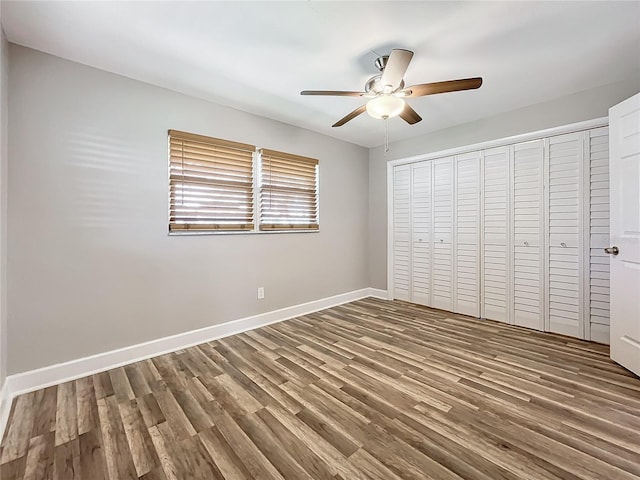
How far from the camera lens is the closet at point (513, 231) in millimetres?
2795

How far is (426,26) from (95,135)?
8.60 ft

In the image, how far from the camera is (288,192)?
3598 millimetres

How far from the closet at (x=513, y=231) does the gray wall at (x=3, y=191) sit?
4.10m

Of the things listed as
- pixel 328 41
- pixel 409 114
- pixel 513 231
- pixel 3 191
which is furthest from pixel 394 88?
pixel 3 191

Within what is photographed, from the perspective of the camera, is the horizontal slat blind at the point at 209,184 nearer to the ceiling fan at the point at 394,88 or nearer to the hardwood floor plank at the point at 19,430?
the ceiling fan at the point at 394,88

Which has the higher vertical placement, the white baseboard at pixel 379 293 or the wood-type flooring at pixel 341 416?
the white baseboard at pixel 379 293

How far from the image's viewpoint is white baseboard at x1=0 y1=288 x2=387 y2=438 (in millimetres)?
1960

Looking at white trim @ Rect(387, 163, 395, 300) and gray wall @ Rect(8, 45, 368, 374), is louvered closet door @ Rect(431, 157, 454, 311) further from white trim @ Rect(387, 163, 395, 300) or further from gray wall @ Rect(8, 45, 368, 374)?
gray wall @ Rect(8, 45, 368, 374)

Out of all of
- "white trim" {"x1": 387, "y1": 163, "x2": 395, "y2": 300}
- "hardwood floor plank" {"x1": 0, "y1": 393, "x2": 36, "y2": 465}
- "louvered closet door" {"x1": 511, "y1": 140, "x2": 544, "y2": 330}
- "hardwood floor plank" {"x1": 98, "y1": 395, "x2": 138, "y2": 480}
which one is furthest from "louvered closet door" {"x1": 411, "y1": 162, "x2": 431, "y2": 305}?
"hardwood floor plank" {"x1": 0, "y1": 393, "x2": 36, "y2": 465}

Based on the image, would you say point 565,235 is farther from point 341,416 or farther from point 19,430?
point 19,430


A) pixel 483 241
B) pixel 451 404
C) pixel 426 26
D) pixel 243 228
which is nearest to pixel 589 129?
pixel 483 241

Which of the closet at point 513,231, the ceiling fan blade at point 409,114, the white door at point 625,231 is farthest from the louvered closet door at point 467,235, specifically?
the ceiling fan blade at point 409,114

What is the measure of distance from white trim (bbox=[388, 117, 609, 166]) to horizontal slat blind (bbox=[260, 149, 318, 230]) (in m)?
1.52

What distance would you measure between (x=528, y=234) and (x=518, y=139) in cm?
109
